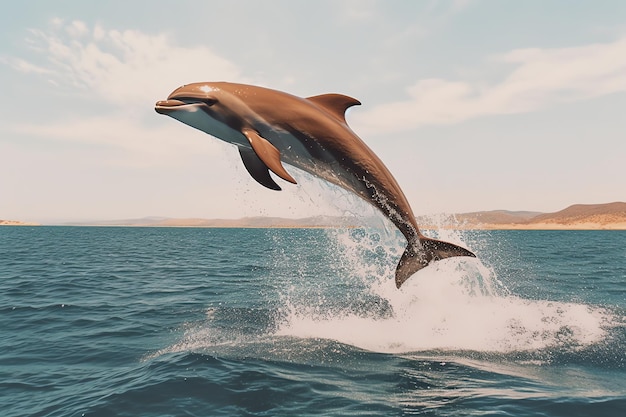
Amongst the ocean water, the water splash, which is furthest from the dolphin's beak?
the water splash

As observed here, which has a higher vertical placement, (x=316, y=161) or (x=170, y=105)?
(x=170, y=105)

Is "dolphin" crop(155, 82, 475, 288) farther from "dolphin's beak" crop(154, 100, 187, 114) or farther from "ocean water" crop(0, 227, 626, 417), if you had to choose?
"ocean water" crop(0, 227, 626, 417)

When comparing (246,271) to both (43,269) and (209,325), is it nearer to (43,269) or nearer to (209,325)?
(43,269)

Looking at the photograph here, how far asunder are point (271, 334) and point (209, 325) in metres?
2.14

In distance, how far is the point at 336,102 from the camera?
8.11m

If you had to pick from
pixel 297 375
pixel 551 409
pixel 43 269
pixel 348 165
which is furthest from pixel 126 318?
pixel 43 269

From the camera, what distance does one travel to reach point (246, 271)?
2572 cm

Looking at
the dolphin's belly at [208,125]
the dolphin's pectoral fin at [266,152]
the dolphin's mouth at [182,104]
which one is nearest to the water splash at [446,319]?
the dolphin's pectoral fin at [266,152]

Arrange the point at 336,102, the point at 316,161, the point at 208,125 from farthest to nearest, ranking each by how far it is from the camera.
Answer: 1. the point at 336,102
2. the point at 316,161
3. the point at 208,125

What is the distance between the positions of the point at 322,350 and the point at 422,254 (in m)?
2.99

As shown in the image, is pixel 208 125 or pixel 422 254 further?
pixel 422 254

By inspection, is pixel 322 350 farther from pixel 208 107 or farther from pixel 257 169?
pixel 208 107

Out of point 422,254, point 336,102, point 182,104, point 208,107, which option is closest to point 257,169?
point 208,107

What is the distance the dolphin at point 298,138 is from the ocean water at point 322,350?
2065mm
